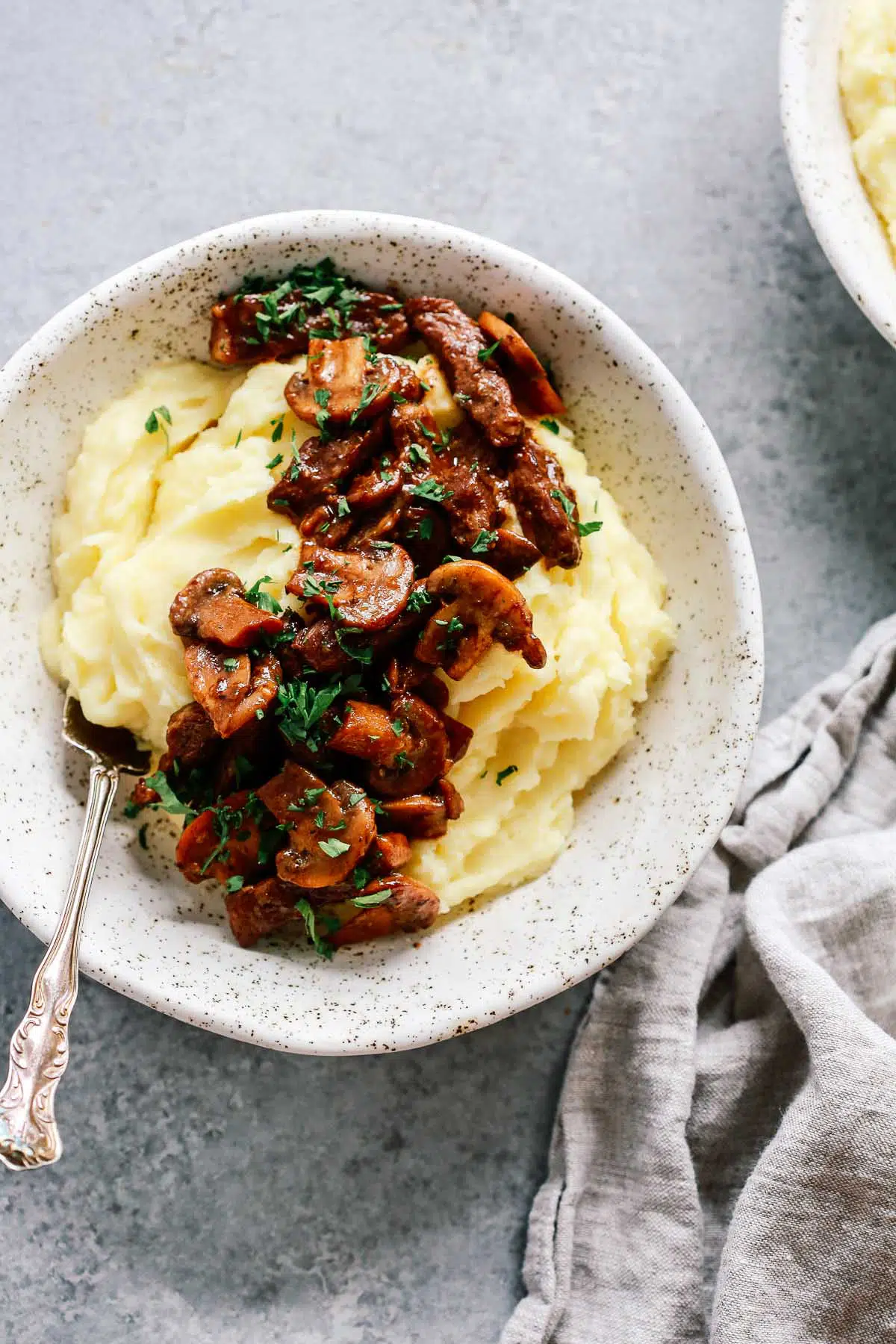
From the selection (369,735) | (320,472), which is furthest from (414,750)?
(320,472)

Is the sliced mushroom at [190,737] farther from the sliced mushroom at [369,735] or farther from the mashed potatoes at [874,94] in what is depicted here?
the mashed potatoes at [874,94]

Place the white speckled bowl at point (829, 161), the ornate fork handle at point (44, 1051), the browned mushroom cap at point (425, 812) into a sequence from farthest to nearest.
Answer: the white speckled bowl at point (829, 161) < the browned mushroom cap at point (425, 812) < the ornate fork handle at point (44, 1051)

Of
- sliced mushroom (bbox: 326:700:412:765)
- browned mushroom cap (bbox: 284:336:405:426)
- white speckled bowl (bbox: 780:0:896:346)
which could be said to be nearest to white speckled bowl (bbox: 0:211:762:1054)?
browned mushroom cap (bbox: 284:336:405:426)

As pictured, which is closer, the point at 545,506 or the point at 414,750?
the point at 414,750

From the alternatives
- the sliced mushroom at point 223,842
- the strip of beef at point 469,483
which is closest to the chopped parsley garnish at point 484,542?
the strip of beef at point 469,483

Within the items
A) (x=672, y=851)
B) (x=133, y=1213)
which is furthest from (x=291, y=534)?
(x=133, y=1213)

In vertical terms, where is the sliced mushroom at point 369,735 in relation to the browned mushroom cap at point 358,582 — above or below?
below

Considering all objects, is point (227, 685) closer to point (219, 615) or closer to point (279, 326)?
point (219, 615)
